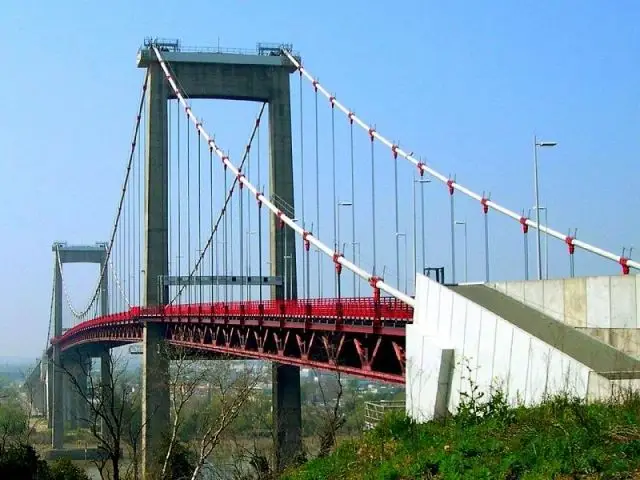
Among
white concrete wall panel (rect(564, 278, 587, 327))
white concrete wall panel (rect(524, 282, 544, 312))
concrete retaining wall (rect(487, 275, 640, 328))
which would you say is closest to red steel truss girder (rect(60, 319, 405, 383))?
white concrete wall panel (rect(524, 282, 544, 312))

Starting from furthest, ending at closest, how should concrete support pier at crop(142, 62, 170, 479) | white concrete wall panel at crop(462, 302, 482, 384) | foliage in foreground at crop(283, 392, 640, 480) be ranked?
concrete support pier at crop(142, 62, 170, 479)
white concrete wall panel at crop(462, 302, 482, 384)
foliage in foreground at crop(283, 392, 640, 480)

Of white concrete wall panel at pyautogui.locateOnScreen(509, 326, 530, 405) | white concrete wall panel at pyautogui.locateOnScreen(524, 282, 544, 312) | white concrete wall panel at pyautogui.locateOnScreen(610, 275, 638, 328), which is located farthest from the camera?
white concrete wall panel at pyautogui.locateOnScreen(524, 282, 544, 312)

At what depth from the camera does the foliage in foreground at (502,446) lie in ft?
27.0

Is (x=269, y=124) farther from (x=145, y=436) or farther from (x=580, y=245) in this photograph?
(x=580, y=245)

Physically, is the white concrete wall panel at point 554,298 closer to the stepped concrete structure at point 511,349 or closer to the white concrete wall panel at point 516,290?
the stepped concrete structure at point 511,349

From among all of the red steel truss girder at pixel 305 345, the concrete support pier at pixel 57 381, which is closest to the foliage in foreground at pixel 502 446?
the red steel truss girder at pixel 305 345

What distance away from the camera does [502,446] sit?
371 inches

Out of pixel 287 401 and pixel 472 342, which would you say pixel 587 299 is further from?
pixel 287 401

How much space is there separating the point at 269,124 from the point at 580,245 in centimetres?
2751

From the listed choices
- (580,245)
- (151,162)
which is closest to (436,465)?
(580,245)

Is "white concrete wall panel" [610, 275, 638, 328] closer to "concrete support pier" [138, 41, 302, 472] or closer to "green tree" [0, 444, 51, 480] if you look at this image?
"green tree" [0, 444, 51, 480]

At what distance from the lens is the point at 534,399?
11.7 metres

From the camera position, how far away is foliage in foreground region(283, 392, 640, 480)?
8.23 m

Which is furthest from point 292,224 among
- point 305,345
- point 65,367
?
point 65,367
